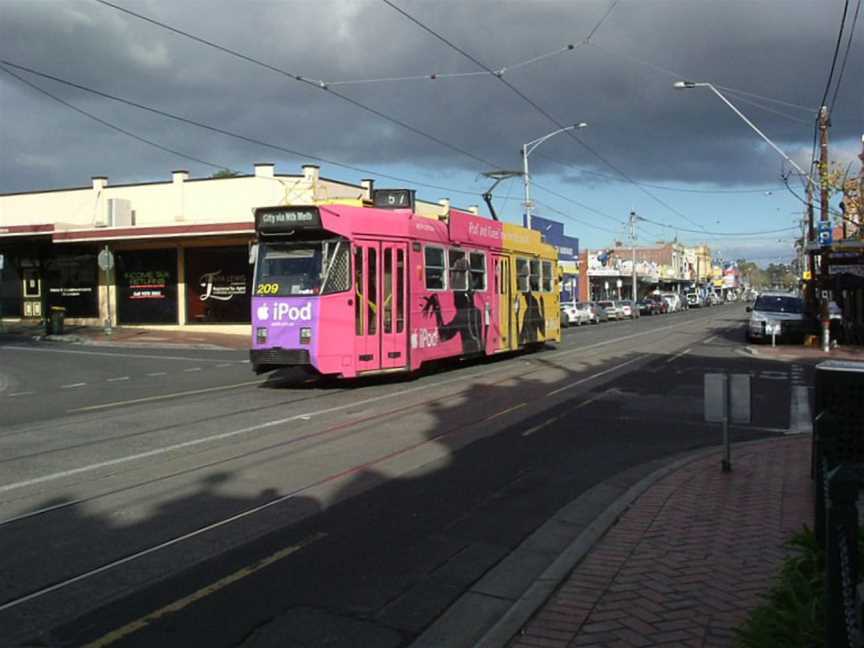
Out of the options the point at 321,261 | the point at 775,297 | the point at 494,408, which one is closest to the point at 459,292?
the point at 321,261

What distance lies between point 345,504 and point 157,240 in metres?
31.5

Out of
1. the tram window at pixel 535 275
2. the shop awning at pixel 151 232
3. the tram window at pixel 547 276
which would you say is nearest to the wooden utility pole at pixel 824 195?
the tram window at pixel 547 276

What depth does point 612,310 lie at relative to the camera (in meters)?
63.6

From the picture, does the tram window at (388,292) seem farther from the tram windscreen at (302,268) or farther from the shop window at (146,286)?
the shop window at (146,286)

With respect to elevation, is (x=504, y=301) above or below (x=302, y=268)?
below

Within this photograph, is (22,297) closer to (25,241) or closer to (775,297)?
Answer: (25,241)

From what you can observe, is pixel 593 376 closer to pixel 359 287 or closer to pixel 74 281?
pixel 359 287

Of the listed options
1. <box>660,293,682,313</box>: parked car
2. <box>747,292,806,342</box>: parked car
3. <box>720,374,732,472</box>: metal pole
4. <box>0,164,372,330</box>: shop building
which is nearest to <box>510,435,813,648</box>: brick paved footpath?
<box>720,374,732,472</box>: metal pole

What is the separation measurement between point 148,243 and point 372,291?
2466 cm

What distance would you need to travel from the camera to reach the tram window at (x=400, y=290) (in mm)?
15977

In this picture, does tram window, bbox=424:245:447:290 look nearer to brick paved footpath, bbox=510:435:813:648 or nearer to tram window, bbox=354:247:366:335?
tram window, bbox=354:247:366:335

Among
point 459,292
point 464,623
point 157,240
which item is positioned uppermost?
point 157,240

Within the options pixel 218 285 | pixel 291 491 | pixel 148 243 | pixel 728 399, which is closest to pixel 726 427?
pixel 728 399

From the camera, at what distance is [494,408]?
43.6 feet
